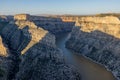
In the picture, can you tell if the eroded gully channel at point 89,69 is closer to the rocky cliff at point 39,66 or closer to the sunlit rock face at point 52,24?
the rocky cliff at point 39,66

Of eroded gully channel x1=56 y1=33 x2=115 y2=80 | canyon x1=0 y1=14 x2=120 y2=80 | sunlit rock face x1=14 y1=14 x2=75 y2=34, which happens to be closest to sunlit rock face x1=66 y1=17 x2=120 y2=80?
canyon x1=0 y1=14 x2=120 y2=80

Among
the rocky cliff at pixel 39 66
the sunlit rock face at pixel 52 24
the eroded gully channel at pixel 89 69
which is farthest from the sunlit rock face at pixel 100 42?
the sunlit rock face at pixel 52 24

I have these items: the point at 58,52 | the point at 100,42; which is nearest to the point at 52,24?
the point at 100,42

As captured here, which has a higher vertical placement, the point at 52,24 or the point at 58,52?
the point at 58,52

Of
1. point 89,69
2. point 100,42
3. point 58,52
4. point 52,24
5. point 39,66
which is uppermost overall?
point 39,66

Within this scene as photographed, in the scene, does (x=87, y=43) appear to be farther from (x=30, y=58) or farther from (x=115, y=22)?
(x=30, y=58)

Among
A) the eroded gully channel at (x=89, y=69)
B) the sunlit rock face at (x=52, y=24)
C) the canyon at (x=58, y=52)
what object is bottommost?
the sunlit rock face at (x=52, y=24)

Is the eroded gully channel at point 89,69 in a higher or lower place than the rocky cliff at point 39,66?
lower

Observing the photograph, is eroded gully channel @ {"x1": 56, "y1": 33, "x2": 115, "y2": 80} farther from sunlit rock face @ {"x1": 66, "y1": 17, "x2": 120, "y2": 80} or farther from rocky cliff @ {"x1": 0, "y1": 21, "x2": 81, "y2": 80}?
rocky cliff @ {"x1": 0, "y1": 21, "x2": 81, "y2": 80}

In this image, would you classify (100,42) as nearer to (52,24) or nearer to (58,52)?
(58,52)
